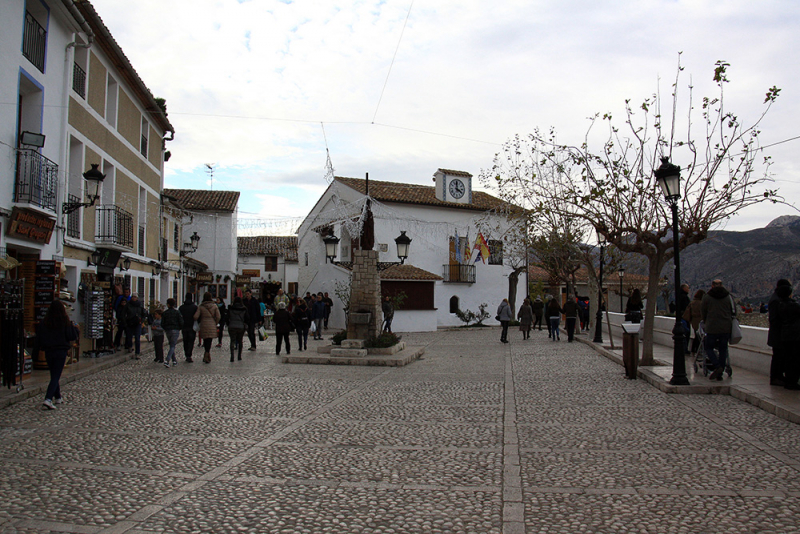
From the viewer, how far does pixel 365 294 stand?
1670cm

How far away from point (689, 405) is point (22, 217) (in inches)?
469

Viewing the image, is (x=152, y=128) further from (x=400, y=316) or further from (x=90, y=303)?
(x=400, y=316)

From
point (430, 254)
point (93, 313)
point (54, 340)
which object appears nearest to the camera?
point (54, 340)

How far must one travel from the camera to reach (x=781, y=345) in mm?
9281

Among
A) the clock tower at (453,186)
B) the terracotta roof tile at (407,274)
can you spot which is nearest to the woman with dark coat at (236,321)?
the terracotta roof tile at (407,274)

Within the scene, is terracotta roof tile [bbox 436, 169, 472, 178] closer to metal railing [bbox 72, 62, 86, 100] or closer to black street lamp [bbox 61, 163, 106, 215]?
metal railing [bbox 72, 62, 86, 100]

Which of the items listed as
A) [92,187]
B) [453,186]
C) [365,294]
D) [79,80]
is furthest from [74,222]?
[453,186]

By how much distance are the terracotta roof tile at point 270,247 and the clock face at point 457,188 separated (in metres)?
20.7

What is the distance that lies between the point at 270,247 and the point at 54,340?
46286 mm

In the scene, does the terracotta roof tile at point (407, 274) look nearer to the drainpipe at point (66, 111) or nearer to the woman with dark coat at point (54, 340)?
the drainpipe at point (66, 111)

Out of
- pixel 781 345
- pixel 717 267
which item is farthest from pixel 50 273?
pixel 717 267

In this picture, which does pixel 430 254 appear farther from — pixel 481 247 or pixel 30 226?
pixel 30 226

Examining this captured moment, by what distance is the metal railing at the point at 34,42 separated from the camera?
12.4m

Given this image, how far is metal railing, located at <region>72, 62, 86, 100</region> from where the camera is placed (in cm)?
1471
